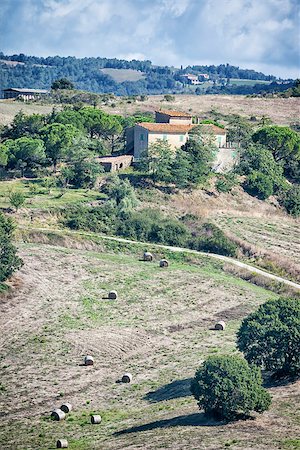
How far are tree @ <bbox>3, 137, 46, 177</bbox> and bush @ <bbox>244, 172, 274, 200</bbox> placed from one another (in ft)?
73.1

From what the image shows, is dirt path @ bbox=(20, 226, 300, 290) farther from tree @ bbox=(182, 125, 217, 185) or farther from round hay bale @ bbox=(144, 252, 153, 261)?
tree @ bbox=(182, 125, 217, 185)

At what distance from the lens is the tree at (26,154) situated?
299ft

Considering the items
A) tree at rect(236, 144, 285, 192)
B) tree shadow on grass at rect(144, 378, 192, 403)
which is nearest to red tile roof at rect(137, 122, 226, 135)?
tree at rect(236, 144, 285, 192)

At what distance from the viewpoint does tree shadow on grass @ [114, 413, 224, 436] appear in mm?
40875

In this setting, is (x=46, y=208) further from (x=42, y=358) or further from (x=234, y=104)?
(x=234, y=104)

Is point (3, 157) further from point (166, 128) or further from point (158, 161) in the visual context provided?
point (166, 128)

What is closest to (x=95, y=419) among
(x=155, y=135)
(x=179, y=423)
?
(x=179, y=423)

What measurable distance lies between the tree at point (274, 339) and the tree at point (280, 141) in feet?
198

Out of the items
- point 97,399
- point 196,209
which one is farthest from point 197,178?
point 97,399

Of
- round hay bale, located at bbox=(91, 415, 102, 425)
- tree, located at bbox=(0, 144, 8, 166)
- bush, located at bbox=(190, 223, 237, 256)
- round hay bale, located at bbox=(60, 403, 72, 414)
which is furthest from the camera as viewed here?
tree, located at bbox=(0, 144, 8, 166)

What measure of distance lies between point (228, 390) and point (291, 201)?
195ft

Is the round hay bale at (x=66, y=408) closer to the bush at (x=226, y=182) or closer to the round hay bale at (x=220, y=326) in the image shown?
the round hay bale at (x=220, y=326)

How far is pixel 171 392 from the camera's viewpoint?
4678cm

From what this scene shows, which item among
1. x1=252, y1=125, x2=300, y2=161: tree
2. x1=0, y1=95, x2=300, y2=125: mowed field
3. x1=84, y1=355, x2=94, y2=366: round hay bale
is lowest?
x1=84, y1=355, x2=94, y2=366: round hay bale
